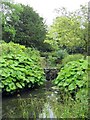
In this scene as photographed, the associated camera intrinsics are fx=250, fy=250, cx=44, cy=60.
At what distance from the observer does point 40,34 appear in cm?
1388

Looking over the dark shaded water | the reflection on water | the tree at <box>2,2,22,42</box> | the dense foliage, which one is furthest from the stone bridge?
the dense foliage

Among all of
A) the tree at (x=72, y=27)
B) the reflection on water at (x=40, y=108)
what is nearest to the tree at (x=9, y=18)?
the tree at (x=72, y=27)

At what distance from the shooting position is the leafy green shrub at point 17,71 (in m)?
4.61

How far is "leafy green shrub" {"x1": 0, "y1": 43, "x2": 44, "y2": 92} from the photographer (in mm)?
4613

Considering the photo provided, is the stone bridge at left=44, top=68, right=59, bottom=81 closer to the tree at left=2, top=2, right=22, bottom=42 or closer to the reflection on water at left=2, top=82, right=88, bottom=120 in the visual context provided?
the reflection on water at left=2, top=82, right=88, bottom=120

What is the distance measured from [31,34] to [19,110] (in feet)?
34.4

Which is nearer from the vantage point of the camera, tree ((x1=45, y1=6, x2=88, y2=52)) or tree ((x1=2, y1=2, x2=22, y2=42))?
tree ((x1=45, y1=6, x2=88, y2=52))

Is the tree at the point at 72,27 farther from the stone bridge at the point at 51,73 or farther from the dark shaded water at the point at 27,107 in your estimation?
the dark shaded water at the point at 27,107

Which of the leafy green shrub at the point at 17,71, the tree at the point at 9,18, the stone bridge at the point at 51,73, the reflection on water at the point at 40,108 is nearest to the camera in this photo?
the reflection on water at the point at 40,108

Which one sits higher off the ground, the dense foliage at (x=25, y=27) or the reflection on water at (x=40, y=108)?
the dense foliage at (x=25, y=27)

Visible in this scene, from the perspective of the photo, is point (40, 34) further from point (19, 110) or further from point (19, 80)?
point (19, 110)

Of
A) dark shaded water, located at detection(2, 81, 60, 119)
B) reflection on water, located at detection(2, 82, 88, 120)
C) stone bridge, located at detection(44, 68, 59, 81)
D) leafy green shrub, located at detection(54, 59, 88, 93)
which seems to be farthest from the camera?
stone bridge, located at detection(44, 68, 59, 81)

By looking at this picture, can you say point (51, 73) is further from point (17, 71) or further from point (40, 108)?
point (40, 108)

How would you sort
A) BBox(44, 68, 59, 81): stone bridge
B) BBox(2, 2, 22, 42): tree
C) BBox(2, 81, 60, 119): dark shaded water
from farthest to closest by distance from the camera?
BBox(2, 2, 22, 42): tree
BBox(44, 68, 59, 81): stone bridge
BBox(2, 81, 60, 119): dark shaded water
